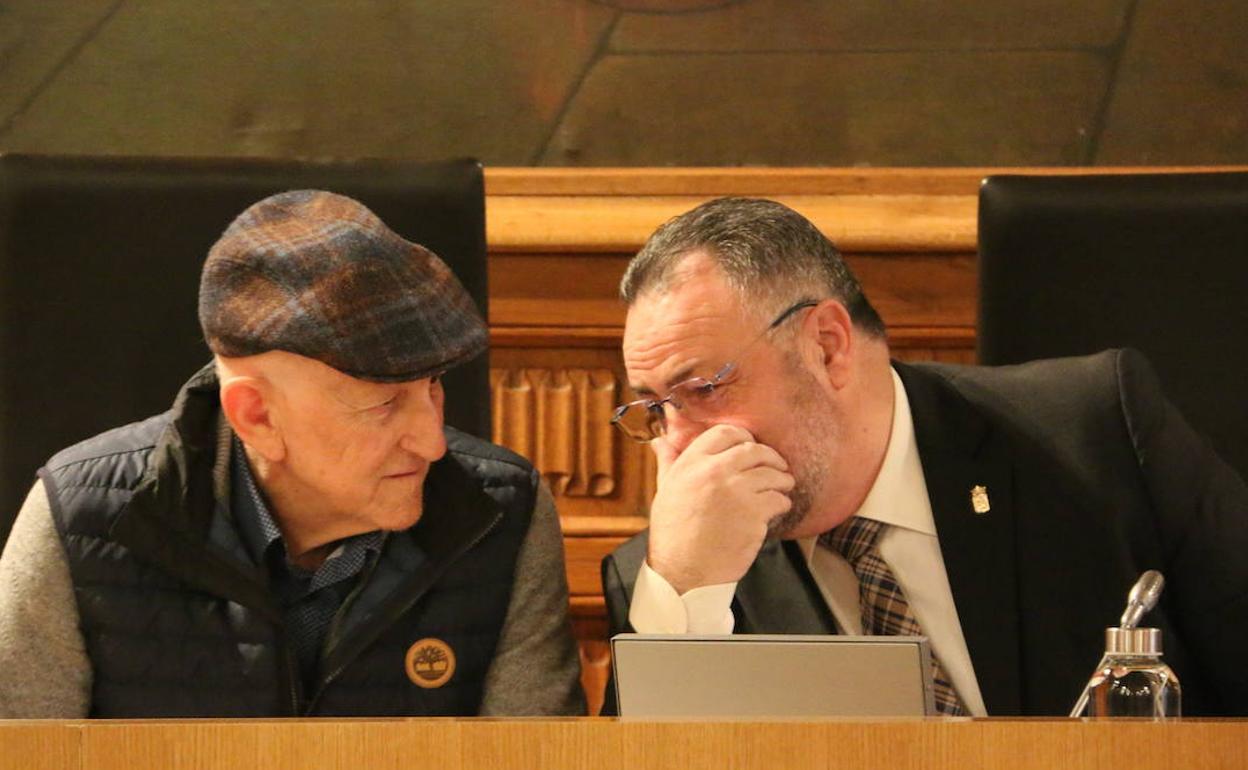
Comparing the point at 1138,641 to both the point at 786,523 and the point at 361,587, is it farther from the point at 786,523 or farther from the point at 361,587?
the point at 361,587

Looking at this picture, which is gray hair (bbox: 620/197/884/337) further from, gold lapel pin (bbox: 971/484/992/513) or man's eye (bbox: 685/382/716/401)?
gold lapel pin (bbox: 971/484/992/513)

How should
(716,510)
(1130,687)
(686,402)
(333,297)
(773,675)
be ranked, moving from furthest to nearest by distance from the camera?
(686,402)
(716,510)
(333,297)
(1130,687)
(773,675)

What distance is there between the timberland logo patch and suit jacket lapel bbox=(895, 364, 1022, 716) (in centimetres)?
56

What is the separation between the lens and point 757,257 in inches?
78.7

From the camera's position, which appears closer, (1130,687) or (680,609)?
(1130,687)

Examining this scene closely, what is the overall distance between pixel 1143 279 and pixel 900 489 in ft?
1.22

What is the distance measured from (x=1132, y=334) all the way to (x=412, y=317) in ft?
2.74

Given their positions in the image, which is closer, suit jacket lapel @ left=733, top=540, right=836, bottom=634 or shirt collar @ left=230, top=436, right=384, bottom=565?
shirt collar @ left=230, top=436, right=384, bottom=565

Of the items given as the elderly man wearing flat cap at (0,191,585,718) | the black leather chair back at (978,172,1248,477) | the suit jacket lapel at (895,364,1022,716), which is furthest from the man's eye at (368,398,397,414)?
the black leather chair back at (978,172,1248,477)

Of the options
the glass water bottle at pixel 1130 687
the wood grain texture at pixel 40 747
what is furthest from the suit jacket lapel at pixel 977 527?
the wood grain texture at pixel 40 747

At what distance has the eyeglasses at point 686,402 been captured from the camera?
197 centimetres

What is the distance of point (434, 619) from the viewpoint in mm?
1885

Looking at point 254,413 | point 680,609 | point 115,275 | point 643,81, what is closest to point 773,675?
point 680,609

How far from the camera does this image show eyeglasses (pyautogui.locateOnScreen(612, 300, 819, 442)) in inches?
77.5
